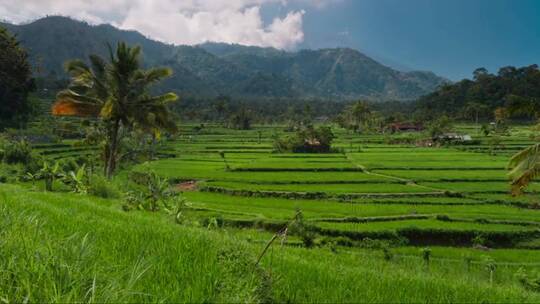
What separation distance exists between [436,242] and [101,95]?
18.8m

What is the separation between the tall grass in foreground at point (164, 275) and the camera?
2332 mm

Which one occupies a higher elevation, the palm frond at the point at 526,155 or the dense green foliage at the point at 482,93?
the dense green foliage at the point at 482,93

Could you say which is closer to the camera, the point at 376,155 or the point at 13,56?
the point at 13,56

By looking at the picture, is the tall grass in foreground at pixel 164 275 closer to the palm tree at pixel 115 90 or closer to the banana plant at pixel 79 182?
the banana plant at pixel 79 182

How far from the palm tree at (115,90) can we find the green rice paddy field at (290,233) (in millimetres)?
5213

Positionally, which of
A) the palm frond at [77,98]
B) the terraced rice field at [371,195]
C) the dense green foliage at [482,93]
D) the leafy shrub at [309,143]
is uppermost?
the dense green foliage at [482,93]

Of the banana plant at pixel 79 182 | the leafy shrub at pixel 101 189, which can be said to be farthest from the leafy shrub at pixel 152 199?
the banana plant at pixel 79 182

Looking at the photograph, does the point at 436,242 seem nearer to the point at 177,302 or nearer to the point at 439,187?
the point at 439,187

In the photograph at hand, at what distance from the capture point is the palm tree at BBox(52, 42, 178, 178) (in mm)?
19422

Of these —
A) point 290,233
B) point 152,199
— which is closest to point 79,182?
point 152,199

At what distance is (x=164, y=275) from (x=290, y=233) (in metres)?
18.6

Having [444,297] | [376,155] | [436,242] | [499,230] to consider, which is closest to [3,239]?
[444,297]

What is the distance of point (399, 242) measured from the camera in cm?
2211

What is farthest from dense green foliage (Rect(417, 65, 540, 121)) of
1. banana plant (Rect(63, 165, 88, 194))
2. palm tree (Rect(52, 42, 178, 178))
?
banana plant (Rect(63, 165, 88, 194))
